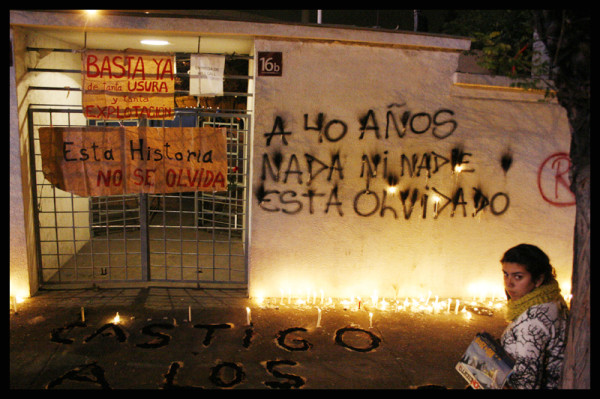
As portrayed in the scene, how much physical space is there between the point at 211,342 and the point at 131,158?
272 cm

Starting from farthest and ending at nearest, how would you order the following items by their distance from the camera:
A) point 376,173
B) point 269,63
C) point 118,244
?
point 118,244 → point 376,173 → point 269,63

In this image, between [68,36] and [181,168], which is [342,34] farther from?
[68,36]

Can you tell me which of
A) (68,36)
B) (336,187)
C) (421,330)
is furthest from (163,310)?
(68,36)

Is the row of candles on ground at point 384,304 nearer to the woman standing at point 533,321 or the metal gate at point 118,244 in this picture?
the metal gate at point 118,244

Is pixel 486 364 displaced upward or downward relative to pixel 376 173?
downward

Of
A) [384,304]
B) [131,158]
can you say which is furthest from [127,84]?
[384,304]

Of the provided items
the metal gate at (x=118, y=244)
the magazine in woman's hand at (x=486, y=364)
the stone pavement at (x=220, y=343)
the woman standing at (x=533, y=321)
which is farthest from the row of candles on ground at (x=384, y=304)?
the woman standing at (x=533, y=321)

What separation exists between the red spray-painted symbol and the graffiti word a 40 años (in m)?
3.50

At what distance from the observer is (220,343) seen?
194 inches

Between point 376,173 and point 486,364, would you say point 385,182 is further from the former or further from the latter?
point 486,364

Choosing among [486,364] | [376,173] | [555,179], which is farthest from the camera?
[555,179]

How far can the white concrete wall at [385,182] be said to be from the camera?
5.80 meters

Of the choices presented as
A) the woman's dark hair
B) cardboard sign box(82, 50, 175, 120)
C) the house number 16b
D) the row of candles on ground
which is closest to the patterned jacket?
the woman's dark hair

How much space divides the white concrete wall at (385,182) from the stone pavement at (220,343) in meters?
0.64
